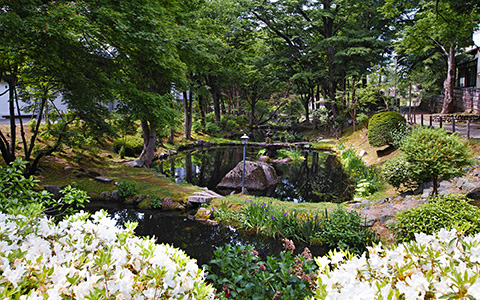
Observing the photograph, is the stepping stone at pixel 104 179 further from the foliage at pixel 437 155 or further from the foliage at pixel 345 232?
the foliage at pixel 437 155

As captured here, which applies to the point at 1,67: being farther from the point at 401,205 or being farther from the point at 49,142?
the point at 401,205

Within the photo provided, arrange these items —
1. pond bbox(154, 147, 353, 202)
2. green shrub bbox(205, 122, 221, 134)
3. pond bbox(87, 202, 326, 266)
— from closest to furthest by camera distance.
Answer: pond bbox(87, 202, 326, 266) < pond bbox(154, 147, 353, 202) < green shrub bbox(205, 122, 221, 134)

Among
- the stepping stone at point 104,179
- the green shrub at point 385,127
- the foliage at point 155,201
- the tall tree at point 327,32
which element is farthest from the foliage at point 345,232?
the tall tree at point 327,32

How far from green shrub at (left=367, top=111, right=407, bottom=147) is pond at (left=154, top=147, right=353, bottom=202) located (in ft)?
7.72

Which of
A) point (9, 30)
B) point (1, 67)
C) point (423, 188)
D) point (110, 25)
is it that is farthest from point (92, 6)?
point (423, 188)

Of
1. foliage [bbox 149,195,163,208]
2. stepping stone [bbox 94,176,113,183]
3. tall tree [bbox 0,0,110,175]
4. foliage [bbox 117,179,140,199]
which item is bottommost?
foliage [bbox 149,195,163,208]

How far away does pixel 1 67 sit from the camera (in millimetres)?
7543

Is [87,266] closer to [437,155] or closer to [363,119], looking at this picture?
[437,155]

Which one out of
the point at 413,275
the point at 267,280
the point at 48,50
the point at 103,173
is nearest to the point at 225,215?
the point at 267,280

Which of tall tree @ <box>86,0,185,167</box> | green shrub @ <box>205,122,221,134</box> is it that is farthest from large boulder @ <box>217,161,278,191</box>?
green shrub @ <box>205,122,221,134</box>

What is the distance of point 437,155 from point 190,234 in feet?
19.3

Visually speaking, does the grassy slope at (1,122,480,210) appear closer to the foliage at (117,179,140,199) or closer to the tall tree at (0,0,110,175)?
the foliage at (117,179,140,199)

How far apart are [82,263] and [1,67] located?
829 centimetres

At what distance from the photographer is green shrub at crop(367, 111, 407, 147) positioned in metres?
14.3
